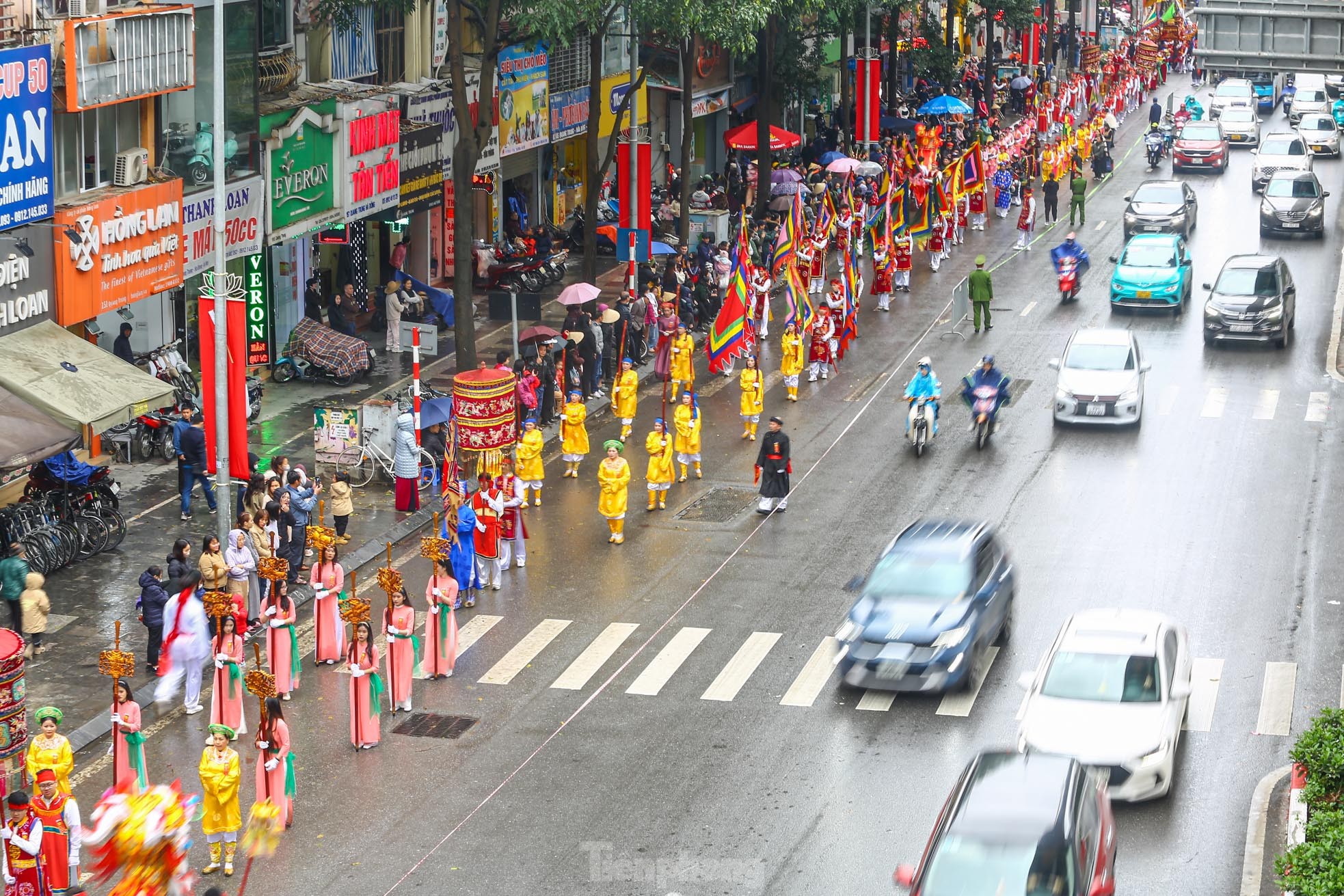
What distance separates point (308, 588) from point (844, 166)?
107 ft

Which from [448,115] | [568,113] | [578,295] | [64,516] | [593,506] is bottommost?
[593,506]

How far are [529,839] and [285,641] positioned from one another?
16.2 feet

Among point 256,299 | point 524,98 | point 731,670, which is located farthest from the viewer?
point 524,98

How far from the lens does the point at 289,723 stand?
21.5 metres

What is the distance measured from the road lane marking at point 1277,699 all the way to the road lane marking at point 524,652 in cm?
829

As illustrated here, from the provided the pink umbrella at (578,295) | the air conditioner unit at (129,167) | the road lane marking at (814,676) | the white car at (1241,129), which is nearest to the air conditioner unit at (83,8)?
the air conditioner unit at (129,167)

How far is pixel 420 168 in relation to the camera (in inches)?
1601

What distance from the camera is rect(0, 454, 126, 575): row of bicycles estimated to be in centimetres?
2534

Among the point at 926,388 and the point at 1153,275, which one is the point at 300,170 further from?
the point at 1153,275

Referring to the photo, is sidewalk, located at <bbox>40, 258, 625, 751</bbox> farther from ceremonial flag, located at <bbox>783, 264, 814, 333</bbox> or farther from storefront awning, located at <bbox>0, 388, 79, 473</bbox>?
ceremonial flag, located at <bbox>783, 264, 814, 333</bbox>

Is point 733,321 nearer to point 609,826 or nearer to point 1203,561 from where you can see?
point 1203,561

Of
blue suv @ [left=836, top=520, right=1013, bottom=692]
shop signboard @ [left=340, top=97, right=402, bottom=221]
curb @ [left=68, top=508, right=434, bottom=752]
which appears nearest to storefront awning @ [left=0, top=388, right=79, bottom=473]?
curb @ [left=68, top=508, right=434, bottom=752]

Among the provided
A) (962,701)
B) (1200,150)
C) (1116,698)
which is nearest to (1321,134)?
(1200,150)

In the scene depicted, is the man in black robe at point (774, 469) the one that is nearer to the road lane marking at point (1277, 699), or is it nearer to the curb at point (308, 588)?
the curb at point (308, 588)
